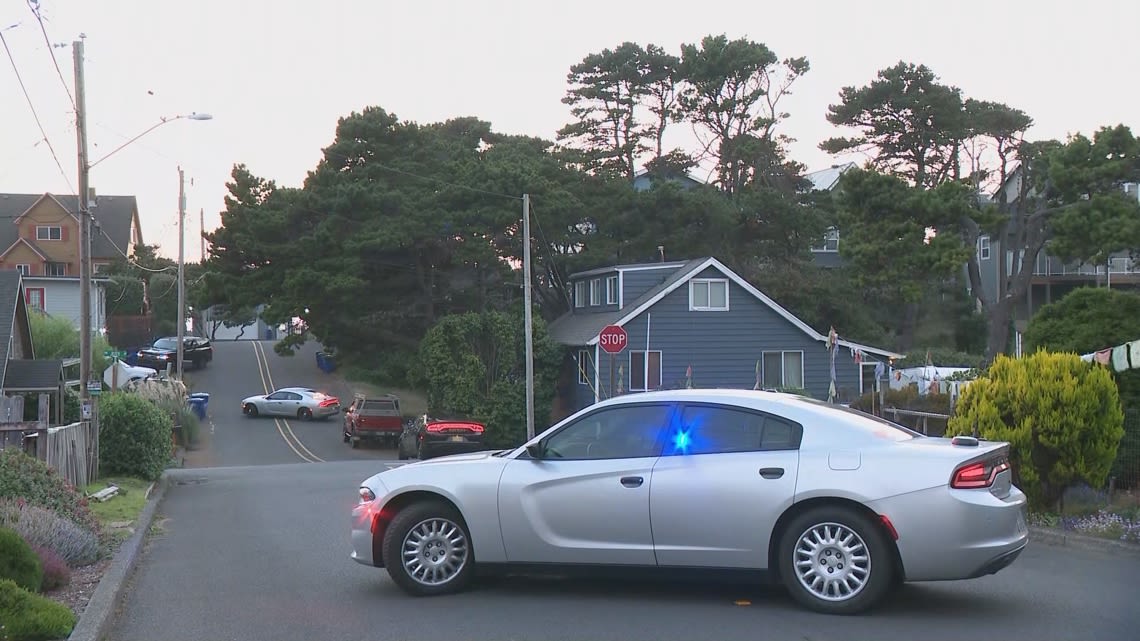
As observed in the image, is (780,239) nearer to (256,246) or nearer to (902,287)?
(902,287)

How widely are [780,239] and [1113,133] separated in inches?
889

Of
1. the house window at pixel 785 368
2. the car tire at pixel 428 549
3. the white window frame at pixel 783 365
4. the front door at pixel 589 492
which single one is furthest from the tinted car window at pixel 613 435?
the house window at pixel 785 368

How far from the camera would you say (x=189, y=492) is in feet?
70.5

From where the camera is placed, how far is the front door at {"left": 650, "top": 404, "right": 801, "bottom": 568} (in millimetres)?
8250

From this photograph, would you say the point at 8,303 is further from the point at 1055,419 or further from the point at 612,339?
the point at 1055,419

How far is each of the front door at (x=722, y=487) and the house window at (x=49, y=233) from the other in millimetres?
67539

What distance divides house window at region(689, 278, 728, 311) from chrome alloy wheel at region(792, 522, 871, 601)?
114 feet

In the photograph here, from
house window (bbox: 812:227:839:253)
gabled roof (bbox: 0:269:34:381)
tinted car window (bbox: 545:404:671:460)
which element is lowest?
tinted car window (bbox: 545:404:671:460)

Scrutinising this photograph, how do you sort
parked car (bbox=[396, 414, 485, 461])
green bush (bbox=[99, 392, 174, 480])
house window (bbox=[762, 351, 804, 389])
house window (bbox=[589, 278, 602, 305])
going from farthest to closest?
house window (bbox=[589, 278, 602, 305]) < house window (bbox=[762, 351, 804, 389]) < parked car (bbox=[396, 414, 485, 461]) < green bush (bbox=[99, 392, 174, 480])

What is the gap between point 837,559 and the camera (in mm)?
8117

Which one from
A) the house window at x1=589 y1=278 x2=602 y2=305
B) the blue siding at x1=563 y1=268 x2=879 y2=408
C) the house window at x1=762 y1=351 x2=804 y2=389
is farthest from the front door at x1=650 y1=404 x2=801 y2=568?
the house window at x1=589 y1=278 x2=602 y2=305

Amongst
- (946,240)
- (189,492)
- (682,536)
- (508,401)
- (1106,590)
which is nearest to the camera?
(682,536)

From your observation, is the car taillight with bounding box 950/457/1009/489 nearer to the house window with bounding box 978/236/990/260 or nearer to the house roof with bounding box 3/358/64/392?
the house roof with bounding box 3/358/64/392

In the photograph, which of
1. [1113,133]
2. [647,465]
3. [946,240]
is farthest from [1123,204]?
[647,465]
